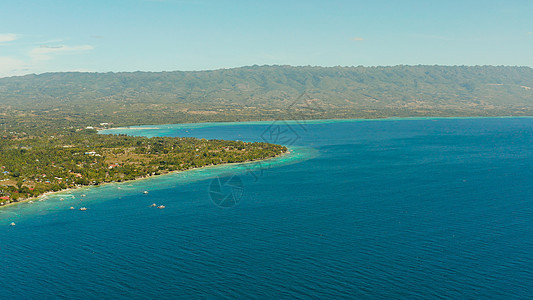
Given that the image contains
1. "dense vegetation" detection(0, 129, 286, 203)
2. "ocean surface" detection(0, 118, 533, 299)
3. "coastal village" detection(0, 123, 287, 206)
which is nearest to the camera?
"ocean surface" detection(0, 118, 533, 299)

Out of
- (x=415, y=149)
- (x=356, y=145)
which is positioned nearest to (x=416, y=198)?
(x=415, y=149)

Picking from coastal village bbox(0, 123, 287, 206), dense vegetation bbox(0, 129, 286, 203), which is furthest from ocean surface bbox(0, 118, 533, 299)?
dense vegetation bbox(0, 129, 286, 203)

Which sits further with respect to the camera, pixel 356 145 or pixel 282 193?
pixel 356 145

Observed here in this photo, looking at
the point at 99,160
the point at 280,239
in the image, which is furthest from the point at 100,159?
the point at 280,239

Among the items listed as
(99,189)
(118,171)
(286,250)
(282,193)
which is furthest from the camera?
(118,171)

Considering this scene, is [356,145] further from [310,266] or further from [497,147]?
[310,266]

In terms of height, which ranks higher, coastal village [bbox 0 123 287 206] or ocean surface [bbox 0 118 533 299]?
coastal village [bbox 0 123 287 206]

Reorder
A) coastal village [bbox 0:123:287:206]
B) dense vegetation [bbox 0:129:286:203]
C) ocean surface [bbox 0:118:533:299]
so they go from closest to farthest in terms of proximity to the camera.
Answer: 1. ocean surface [bbox 0:118:533:299]
2. coastal village [bbox 0:123:287:206]
3. dense vegetation [bbox 0:129:286:203]

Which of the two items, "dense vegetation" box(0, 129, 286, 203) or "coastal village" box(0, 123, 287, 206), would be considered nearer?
"coastal village" box(0, 123, 287, 206)

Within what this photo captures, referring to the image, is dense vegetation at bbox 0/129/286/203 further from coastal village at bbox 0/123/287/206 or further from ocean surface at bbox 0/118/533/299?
ocean surface at bbox 0/118/533/299
